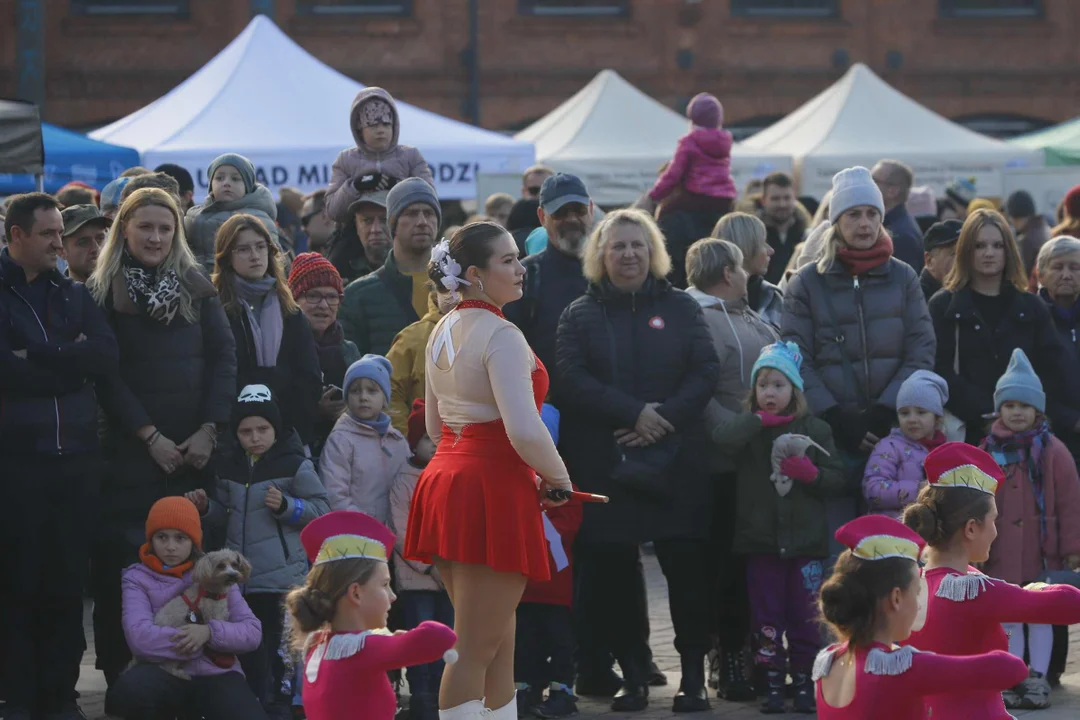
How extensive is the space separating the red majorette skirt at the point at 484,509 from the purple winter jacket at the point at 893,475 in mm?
2297

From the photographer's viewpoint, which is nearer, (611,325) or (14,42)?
(611,325)

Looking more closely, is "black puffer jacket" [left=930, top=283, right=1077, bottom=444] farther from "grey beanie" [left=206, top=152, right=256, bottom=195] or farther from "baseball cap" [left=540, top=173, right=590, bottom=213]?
"grey beanie" [left=206, top=152, right=256, bottom=195]

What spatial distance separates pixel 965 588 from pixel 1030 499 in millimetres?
2614

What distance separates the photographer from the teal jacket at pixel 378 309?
27.6ft

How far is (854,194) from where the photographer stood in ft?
26.8

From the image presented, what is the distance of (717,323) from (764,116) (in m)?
20.1

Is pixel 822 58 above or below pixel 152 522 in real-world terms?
above

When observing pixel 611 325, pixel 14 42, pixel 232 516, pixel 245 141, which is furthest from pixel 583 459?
pixel 14 42

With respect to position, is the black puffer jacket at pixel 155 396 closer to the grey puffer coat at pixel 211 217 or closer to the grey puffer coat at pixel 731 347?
the grey puffer coat at pixel 211 217

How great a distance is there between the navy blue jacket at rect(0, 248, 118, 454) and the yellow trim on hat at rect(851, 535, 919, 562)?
11.0 feet

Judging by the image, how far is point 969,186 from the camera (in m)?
18.1

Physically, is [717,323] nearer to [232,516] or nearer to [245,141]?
[232,516]

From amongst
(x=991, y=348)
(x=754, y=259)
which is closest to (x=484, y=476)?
(x=754, y=259)

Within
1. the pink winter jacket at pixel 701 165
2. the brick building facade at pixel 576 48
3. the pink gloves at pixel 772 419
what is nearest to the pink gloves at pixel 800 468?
the pink gloves at pixel 772 419
